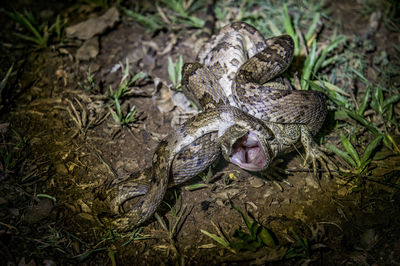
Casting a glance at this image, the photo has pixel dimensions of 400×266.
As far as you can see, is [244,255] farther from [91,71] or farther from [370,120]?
[91,71]

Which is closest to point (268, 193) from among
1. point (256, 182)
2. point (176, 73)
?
point (256, 182)

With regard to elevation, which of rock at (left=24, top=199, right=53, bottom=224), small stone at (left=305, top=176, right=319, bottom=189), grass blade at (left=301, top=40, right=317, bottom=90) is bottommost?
small stone at (left=305, top=176, right=319, bottom=189)

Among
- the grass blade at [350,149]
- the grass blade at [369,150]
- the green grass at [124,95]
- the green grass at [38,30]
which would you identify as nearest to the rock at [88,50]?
the green grass at [38,30]

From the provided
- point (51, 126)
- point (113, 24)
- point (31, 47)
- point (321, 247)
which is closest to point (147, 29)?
point (113, 24)

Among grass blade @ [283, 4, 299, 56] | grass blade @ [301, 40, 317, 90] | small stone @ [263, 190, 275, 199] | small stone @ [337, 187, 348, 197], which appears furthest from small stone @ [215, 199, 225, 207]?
grass blade @ [283, 4, 299, 56]

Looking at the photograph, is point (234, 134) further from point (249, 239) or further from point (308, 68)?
point (308, 68)

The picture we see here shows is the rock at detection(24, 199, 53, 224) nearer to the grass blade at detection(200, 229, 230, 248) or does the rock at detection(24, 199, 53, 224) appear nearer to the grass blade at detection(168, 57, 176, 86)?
the grass blade at detection(200, 229, 230, 248)

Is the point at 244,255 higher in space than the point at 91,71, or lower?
lower
